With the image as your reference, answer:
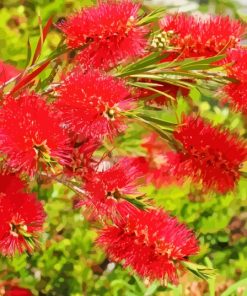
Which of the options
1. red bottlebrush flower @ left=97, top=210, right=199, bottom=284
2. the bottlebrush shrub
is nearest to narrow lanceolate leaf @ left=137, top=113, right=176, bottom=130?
the bottlebrush shrub

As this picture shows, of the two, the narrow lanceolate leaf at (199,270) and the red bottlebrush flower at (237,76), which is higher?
the red bottlebrush flower at (237,76)

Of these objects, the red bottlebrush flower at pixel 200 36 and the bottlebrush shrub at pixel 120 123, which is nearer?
the bottlebrush shrub at pixel 120 123

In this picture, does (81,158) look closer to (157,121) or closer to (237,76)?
(157,121)

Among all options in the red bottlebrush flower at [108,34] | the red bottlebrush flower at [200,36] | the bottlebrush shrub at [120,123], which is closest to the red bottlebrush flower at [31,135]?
the bottlebrush shrub at [120,123]

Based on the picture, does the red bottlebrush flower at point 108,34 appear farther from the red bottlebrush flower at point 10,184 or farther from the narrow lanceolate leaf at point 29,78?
the red bottlebrush flower at point 10,184

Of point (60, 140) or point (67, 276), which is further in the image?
point (67, 276)

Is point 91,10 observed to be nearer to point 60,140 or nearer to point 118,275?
point 60,140

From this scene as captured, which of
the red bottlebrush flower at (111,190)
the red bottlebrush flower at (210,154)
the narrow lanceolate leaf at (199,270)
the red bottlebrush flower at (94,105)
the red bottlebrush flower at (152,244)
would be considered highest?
the red bottlebrush flower at (94,105)

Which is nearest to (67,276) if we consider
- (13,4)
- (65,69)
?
(13,4)
